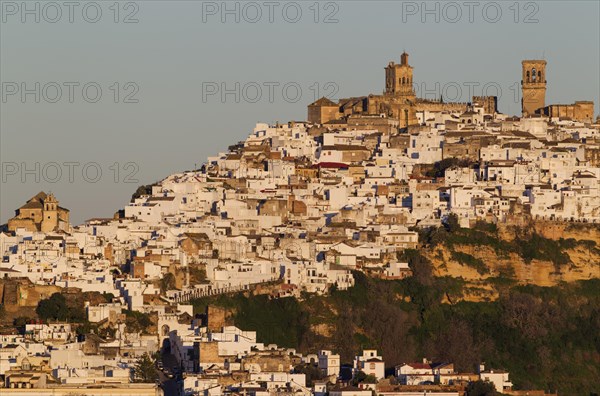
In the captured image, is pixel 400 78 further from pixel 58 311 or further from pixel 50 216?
pixel 58 311

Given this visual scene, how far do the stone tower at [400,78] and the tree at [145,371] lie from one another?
37112 millimetres

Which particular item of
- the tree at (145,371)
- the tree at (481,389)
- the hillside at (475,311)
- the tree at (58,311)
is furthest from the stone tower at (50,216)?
the tree at (481,389)

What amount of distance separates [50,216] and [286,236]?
791cm

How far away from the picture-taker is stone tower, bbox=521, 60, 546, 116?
102 m

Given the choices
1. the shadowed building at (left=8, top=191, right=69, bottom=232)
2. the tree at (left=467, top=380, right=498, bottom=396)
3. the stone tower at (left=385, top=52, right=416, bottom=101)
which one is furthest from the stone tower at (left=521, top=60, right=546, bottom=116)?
the tree at (left=467, top=380, right=498, bottom=396)

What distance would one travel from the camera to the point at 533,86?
103 metres

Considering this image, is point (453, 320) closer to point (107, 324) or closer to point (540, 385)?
point (540, 385)

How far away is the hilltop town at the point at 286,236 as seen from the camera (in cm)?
6556

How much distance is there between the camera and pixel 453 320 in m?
76.3

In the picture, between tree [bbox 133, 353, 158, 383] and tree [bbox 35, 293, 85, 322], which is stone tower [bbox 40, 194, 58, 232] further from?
tree [bbox 133, 353, 158, 383]

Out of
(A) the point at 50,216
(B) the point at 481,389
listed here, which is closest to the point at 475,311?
(B) the point at 481,389

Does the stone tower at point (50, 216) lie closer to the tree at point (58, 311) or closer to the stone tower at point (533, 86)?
the tree at point (58, 311)

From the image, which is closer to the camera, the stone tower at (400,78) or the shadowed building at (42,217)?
the shadowed building at (42,217)

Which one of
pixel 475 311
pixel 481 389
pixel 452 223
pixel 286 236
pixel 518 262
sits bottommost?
pixel 481 389
